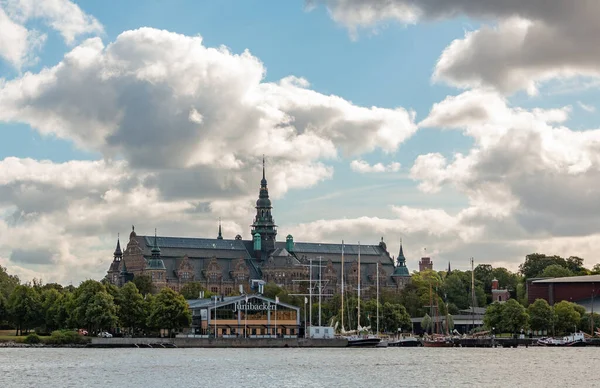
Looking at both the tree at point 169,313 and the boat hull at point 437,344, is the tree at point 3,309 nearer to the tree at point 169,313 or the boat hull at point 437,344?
the tree at point 169,313

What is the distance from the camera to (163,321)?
153 metres

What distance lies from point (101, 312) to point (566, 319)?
68309mm

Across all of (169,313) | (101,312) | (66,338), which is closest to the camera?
(66,338)

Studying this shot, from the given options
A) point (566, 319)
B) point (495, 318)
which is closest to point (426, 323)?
point (495, 318)

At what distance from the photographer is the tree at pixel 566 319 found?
174625 millimetres

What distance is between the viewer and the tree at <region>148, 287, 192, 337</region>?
15338cm

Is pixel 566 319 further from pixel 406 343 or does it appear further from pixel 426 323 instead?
A: pixel 406 343

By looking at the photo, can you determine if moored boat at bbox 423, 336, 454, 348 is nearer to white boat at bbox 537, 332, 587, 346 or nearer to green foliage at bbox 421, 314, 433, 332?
white boat at bbox 537, 332, 587, 346

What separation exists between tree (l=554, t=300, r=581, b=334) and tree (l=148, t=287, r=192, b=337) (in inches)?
2175

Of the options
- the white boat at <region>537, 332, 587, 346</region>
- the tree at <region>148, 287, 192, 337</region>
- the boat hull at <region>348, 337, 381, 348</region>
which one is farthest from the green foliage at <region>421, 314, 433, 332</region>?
the tree at <region>148, 287, 192, 337</region>

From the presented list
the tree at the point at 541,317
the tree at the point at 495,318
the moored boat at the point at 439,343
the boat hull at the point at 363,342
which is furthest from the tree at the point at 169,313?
the tree at the point at 541,317

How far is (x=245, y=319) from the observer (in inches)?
6220

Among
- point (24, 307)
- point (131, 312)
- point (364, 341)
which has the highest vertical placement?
point (24, 307)

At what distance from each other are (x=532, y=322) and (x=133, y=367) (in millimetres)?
82551
